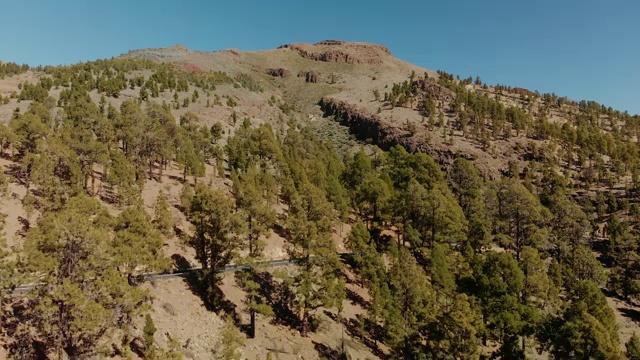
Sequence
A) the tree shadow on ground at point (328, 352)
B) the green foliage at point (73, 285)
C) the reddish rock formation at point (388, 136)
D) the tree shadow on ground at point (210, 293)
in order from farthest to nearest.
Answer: the reddish rock formation at point (388, 136), the tree shadow on ground at point (328, 352), the tree shadow on ground at point (210, 293), the green foliage at point (73, 285)

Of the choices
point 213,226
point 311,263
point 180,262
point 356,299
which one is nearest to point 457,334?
point 311,263

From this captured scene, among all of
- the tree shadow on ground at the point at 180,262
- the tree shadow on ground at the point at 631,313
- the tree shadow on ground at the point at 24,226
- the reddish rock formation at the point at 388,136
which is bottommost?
the tree shadow on ground at the point at 631,313

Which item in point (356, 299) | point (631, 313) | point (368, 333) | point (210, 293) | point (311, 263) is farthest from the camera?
point (631, 313)

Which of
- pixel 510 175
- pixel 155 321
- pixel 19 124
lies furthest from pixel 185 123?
pixel 510 175

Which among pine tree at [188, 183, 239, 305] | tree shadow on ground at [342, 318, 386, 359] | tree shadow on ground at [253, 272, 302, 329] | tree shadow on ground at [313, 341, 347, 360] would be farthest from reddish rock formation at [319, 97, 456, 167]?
pine tree at [188, 183, 239, 305]

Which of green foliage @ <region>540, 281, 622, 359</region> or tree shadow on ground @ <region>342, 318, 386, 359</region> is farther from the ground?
green foliage @ <region>540, 281, 622, 359</region>

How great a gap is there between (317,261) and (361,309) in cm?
1553

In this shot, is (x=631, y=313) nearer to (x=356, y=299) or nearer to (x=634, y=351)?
(x=634, y=351)

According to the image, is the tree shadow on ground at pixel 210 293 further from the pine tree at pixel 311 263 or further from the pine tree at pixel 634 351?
the pine tree at pixel 634 351

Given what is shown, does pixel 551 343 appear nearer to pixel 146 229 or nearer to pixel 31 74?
pixel 146 229

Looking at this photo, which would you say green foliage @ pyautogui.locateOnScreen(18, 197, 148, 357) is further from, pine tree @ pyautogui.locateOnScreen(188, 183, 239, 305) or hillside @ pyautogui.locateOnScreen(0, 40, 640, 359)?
pine tree @ pyautogui.locateOnScreen(188, 183, 239, 305)

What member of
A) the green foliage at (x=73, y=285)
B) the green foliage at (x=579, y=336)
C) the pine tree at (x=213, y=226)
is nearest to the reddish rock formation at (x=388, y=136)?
the green foliage at (x=579, y=336)

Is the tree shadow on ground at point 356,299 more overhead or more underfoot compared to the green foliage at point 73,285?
more underfoot

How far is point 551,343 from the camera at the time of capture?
48188mm
